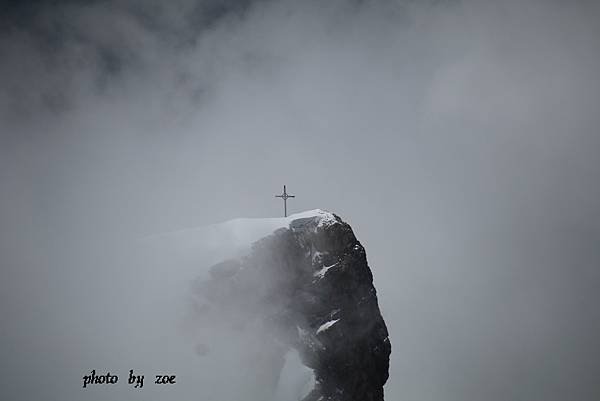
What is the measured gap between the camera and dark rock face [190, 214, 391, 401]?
41.8 meters

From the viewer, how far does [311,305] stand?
144ft

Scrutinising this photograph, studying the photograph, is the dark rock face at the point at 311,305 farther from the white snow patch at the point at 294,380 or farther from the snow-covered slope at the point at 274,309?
the white snow patch at the point at 294,380

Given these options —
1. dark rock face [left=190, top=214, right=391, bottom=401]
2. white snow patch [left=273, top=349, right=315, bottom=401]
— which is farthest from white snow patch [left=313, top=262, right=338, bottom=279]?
white snow patch [left=273, top=349, right=315, bottom=401]

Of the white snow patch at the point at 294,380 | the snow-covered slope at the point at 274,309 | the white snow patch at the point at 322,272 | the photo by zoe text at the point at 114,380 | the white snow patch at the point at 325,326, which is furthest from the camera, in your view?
the white snow patch at the point at 322,272

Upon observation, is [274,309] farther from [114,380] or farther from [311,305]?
[114,380]

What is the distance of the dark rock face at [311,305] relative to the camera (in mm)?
41750

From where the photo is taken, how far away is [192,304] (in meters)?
41.4

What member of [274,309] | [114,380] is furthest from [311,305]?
[114,380]

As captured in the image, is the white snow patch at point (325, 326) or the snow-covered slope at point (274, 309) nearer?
the snow-covered slope at point (274, 309)

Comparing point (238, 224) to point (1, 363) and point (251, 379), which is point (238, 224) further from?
point (1, 363)

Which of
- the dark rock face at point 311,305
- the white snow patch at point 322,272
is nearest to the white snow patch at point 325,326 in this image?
the dark rock face at point 311,305

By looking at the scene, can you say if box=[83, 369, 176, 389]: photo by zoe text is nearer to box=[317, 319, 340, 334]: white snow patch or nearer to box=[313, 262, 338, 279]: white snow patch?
box=[317, 319, 340, 334]: white snow patch

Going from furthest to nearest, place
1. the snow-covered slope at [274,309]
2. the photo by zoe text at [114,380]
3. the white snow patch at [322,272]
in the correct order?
1. the white snow patch at [322,272]
2. the snow-covered slope at [274,309]
3. the photo by zoe text at [114,380]

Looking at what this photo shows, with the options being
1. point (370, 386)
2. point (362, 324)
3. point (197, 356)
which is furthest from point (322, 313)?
point (197, 356)
